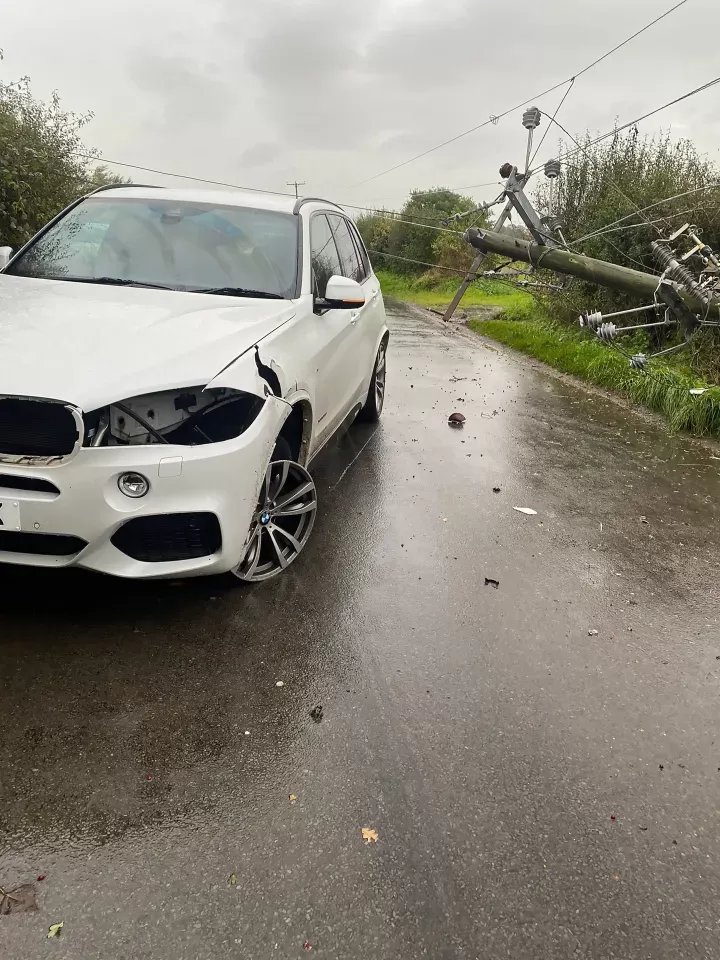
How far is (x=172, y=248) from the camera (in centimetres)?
455

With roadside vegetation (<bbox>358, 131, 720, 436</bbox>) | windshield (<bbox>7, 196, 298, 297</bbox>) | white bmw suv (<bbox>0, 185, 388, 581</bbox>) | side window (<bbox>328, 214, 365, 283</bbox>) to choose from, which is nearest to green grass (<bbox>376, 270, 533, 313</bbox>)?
roadside vegetation (<bbox>358, 131, 720, 436</bbox>)

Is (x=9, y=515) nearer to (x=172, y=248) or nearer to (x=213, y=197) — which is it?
(x=172, y=248)

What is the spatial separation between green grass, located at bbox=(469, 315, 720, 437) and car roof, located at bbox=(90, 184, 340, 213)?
547cm

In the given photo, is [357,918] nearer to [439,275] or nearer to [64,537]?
[64,537]

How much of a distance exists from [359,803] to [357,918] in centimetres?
46

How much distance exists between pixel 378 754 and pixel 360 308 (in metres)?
3.83

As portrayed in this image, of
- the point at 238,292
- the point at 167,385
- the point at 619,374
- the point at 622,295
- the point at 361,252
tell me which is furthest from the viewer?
the point at 622,295

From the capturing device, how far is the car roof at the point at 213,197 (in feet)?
16.4

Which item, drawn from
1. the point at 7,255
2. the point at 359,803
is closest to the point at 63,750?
the point at 359,803

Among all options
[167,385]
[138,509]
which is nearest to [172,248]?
[167,385]

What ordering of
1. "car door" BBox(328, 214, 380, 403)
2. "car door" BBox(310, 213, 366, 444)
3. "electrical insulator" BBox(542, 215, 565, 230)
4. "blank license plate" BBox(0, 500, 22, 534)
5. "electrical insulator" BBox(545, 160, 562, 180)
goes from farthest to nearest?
"electrical insulator" BBox(542, 215, 565, 230), "electrical insulator" BBox(545, 160, 562, 180), "car door" BBox(328, 214, 380, 403), "car door" BBox(310, 213, 366, 444), "blank license plate" BBox(0, 500, 22, 534)

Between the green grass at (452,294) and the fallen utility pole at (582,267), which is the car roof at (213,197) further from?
the green grass at (452,294)

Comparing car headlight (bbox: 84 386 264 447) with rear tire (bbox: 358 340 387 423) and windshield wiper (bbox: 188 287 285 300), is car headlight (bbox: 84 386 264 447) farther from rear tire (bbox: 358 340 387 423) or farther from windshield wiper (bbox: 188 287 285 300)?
rear tire (bbox: 358 340 387 423)

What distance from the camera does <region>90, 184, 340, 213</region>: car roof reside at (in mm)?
5004
